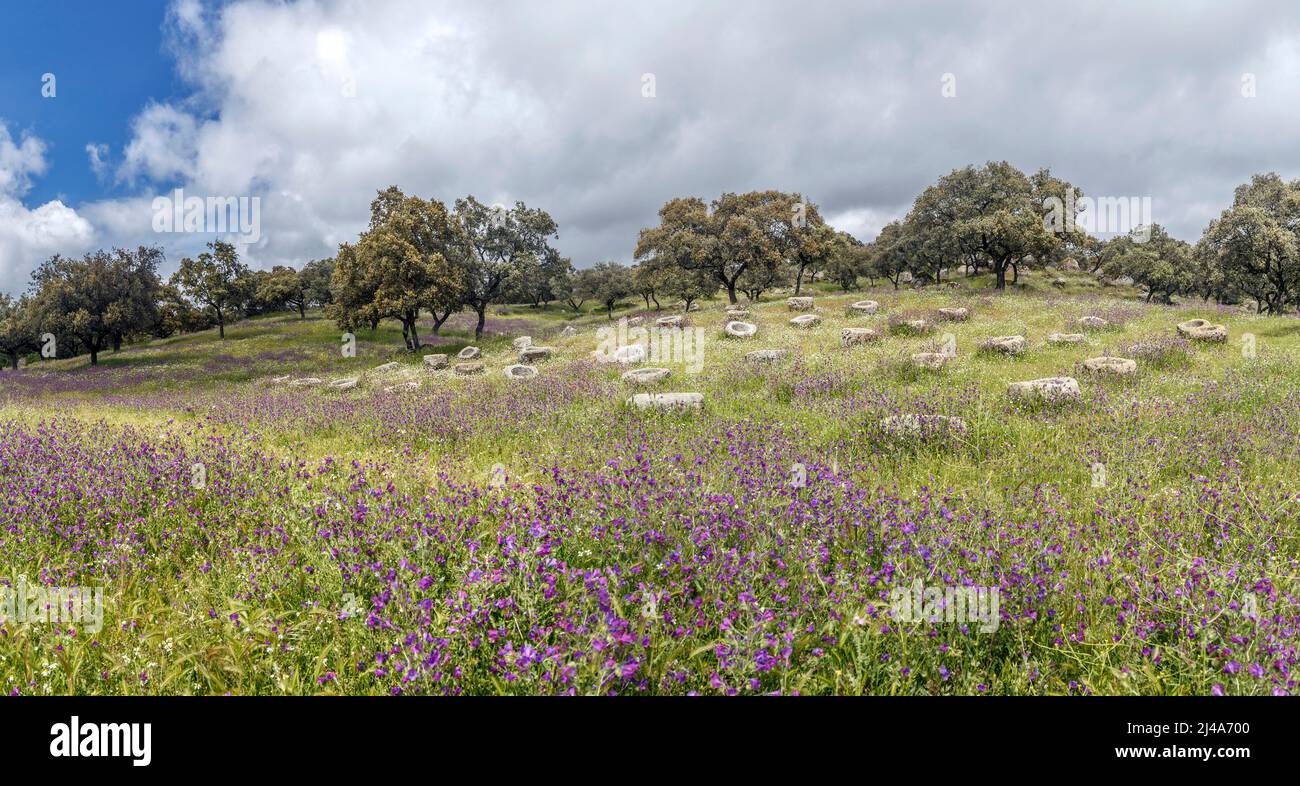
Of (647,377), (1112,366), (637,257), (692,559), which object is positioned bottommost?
(692,559)

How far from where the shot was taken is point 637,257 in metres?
44.2

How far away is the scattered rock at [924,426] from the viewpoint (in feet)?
22.9

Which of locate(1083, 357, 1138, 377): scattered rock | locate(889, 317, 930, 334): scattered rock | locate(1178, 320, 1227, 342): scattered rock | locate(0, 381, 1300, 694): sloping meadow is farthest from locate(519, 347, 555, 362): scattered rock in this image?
locate(1178, 320, 1227, 342): scattered rock

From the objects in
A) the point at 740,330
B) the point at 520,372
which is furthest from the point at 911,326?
the point at 520,372

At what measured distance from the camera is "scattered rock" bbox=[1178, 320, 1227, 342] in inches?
579

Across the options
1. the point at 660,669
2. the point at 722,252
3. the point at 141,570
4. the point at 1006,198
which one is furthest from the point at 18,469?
the point at 1006,198

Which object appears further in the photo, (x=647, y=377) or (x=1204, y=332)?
(x=1204, y=332)

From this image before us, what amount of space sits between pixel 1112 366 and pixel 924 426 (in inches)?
291

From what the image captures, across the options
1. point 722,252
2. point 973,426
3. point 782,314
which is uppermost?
point 722,252

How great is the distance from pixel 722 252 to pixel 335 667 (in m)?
41.1

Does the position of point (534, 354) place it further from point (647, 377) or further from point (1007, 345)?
point (1007, 345)

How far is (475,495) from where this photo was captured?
4.60 meters

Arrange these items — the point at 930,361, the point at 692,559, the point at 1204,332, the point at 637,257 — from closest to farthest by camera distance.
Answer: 1. the point at 692,559
2. the point at 930,361
3. the point at 1204,332
4. the point at 637,257
